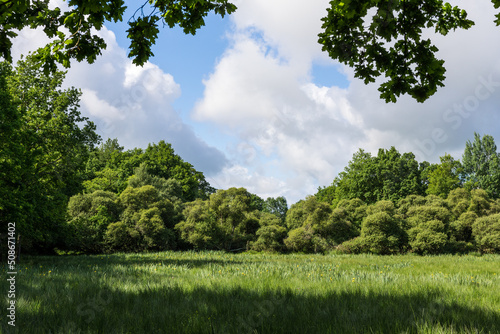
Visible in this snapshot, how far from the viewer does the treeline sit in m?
16.3

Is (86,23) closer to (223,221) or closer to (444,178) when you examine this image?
(223,221)

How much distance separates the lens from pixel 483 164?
51969mm

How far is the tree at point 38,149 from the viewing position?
14164mm

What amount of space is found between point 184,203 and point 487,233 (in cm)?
3115

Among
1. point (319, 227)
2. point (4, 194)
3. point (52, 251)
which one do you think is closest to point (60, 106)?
point (4, 194)

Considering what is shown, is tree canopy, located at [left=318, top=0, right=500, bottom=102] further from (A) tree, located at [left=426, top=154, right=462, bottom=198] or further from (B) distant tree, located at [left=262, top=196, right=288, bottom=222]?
(B) distant tree, located at [left=262, top=196, right=288, bottom=222]

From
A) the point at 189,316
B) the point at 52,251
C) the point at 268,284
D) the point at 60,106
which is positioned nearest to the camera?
the point at 189,316

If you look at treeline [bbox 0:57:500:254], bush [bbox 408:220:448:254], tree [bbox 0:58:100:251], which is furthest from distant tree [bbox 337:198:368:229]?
tree [bbox 0:58:100:251]

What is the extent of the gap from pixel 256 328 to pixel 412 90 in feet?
13.9

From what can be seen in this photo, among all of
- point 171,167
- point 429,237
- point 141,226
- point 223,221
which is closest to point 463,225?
point 429,237

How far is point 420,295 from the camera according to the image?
5574 millimetres

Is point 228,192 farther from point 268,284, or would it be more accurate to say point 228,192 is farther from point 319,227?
point 268,284

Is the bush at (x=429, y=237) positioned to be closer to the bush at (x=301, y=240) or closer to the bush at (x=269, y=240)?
the bush at (x=301, y=240)

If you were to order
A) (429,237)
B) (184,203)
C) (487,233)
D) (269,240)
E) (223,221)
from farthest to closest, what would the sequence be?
(184,203), (223,221), (269,240), (487,233), (429,237)
